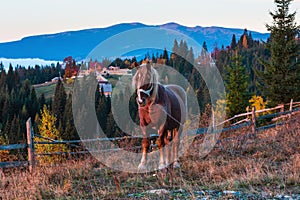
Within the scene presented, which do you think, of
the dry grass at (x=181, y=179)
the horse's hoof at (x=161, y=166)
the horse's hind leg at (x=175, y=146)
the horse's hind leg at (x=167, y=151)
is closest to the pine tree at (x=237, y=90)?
the dry grass at (x=181, y=179)

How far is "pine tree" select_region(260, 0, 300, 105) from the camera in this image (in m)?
26.4

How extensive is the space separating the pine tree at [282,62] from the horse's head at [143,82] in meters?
22.3

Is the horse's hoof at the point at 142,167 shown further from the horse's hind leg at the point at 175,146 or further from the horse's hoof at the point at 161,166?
the horse's hind leg at the point at 175,146

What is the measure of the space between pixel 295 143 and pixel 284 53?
19.6m

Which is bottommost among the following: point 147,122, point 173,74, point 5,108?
point 5,108

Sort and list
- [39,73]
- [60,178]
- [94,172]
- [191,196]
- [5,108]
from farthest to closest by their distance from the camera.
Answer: [39,73], [5,108], [94,172], [60,178], [191,196]

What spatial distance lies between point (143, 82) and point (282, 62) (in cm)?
2335

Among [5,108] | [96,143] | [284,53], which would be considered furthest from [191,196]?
[5,108]

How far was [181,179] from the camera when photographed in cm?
587

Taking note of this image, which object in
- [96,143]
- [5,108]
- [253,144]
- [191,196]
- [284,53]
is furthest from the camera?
[5,108]

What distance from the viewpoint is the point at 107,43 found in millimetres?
7383

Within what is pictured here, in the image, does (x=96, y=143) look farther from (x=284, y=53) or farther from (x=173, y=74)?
(x=284, y=53)

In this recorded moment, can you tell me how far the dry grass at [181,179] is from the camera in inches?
203

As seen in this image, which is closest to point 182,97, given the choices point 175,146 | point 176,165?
point 175,146
